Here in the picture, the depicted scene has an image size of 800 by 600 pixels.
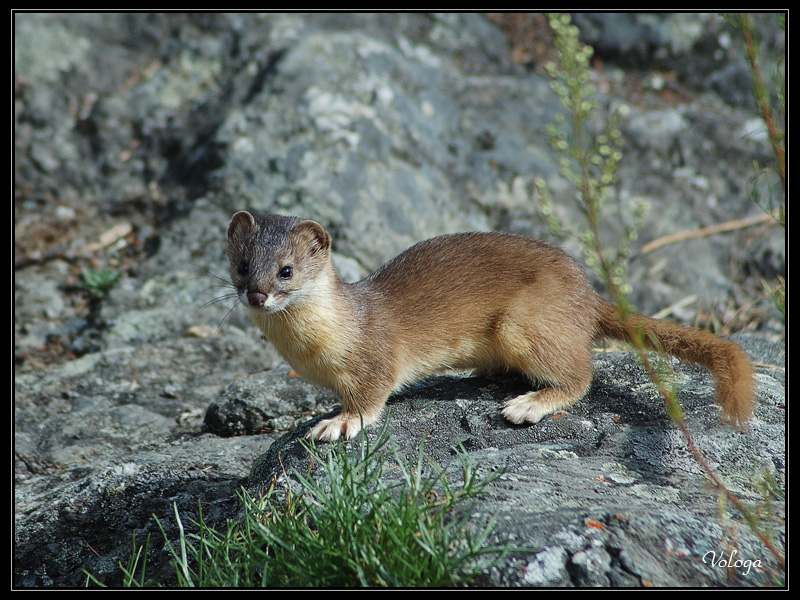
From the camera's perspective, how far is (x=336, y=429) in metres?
4.09

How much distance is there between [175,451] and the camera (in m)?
4.59

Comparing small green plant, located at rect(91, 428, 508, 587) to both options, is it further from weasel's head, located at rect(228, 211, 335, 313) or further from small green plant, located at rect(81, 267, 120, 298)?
small green plant, located at rect(81, 267, 120, 298)

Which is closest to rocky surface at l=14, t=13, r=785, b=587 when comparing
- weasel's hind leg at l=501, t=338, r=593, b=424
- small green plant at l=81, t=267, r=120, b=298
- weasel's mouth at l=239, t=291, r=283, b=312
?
small green plant at l=81, t=267, r=120, b=298

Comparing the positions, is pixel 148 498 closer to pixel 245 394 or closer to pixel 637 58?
pixel 245 394

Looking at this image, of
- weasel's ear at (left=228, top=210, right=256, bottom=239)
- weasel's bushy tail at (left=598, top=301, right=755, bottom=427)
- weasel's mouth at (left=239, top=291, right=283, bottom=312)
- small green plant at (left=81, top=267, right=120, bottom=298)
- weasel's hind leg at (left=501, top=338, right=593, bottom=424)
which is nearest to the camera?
weasel's bushy tail at (left=598, top=301, right=755, bottom=427)

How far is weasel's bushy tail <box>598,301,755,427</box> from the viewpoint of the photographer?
375 cm

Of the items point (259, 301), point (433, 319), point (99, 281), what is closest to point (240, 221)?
point (259, 301)

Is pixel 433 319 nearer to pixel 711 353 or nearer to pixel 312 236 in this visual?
pixel 312 236

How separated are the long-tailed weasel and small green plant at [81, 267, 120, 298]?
8.77 feet

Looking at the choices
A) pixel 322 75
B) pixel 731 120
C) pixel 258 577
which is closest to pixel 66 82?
pixel 322 75

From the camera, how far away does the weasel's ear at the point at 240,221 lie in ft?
14.5

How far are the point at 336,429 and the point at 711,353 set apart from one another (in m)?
2.15

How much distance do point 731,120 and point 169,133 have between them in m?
5.98
